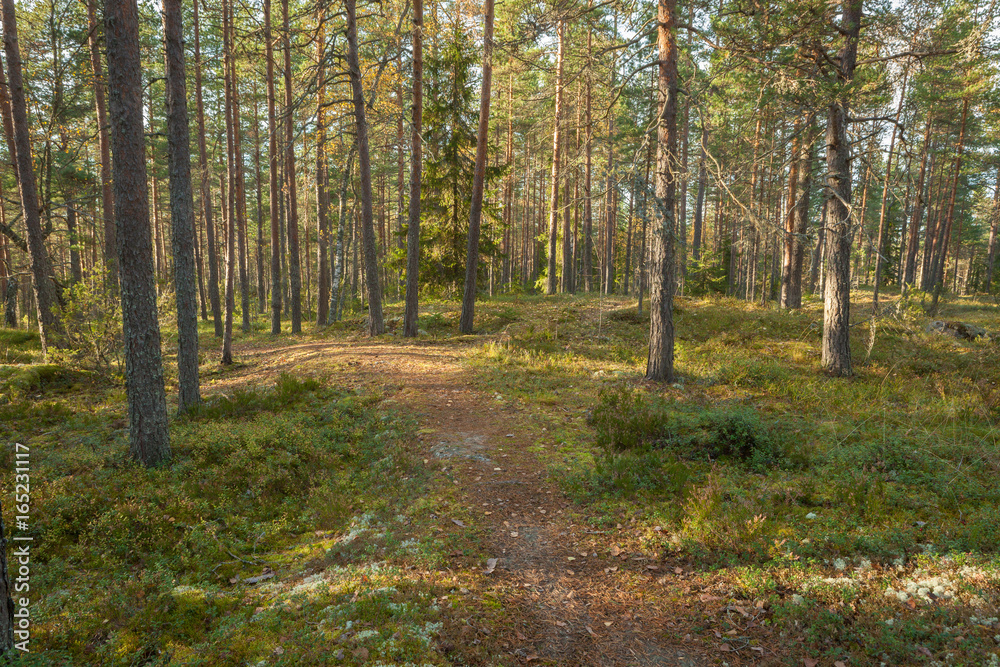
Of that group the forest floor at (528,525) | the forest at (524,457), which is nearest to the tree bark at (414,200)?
the forest at (524,457)

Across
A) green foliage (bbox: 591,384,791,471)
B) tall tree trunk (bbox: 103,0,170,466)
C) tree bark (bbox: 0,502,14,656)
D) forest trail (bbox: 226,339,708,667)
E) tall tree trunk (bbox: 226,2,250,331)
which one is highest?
tall tree trunk (bbox: 226,2,250,331)

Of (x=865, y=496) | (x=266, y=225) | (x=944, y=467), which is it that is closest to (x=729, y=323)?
(x=944, y=467)

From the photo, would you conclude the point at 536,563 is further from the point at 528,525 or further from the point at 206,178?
the point at 206,178

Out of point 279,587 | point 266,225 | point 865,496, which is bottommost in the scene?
point 279,587

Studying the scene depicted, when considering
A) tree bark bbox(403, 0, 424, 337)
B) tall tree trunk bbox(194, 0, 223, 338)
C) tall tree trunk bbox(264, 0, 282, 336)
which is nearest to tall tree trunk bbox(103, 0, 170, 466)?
tall tree trunk bbox(264, 0, 282, 336)

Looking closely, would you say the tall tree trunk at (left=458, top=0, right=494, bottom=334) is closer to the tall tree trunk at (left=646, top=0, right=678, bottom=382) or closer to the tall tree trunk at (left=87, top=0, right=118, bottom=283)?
the tall tree trunk at (left=646, top=0, right=678, bottom=382)

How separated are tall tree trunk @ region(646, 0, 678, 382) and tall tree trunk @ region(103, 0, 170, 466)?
8819 mm

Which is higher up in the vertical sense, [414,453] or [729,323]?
[729,323]

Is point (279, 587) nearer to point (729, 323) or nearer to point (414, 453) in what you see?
point (414, 453)

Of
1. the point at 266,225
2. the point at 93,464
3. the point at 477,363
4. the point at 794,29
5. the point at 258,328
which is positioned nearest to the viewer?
the point at 93,464

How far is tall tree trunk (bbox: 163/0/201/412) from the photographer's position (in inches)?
328

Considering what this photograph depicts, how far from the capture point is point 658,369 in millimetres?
10711

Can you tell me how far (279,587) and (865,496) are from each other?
652 cm

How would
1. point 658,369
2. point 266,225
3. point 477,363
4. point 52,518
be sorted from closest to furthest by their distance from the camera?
point 52,518 < point 658,369 < point 477,363 < point 266,225
